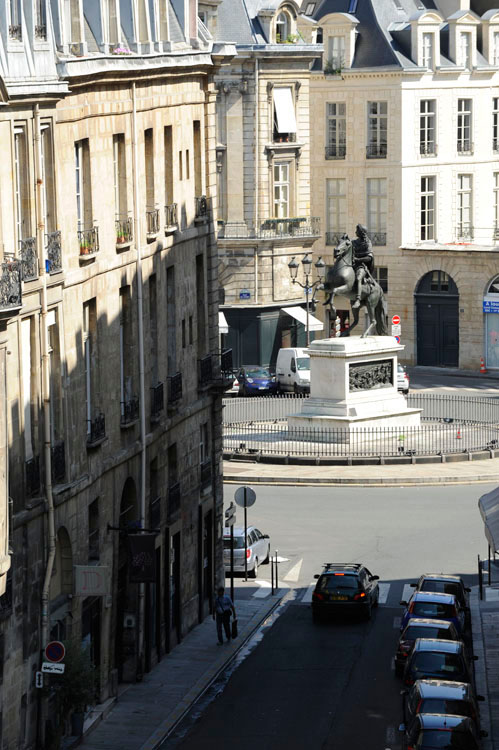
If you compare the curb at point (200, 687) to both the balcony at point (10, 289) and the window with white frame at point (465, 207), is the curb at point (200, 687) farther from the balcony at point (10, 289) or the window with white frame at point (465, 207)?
the window with white frame at point (465, 207)

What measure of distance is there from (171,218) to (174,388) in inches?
144

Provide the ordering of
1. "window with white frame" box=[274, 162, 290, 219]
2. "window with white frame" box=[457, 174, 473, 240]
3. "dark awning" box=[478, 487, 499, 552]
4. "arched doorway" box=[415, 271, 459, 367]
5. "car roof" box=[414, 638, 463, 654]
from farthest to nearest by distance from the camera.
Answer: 1. "window with white frame" box=[457, 174, 473, 240]
2. "arched doorway" box=[415, 271, 459, 367]
3. "window with white frame" box=[274, 162, 290, 219]
4. "dark awning" box=[478, 487, 499, 552]
5. "car roof" box=[414, 638, 463, 654]

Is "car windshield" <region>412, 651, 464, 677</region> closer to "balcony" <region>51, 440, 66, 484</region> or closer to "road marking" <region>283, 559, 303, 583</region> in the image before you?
"balcony" <region>51, 440, 66, 484</region>

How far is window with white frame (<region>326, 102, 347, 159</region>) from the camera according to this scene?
8981 cm

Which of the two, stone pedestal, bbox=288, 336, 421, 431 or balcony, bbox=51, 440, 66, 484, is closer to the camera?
balcony, bbox=51, 440, 66, 484

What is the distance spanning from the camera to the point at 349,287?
2581 inches

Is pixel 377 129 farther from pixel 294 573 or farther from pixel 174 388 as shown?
pixel 174 388

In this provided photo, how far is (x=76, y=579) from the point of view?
32.9 meters

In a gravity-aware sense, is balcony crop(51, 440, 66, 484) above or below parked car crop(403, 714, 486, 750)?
above

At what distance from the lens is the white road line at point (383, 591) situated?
45978mm

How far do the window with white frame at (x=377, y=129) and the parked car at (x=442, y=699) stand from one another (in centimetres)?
5790

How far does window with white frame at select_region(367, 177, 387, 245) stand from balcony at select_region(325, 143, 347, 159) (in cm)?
184

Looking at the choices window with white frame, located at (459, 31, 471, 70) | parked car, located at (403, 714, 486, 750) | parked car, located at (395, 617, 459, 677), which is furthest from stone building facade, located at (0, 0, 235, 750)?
window with white frame, located at (459, 31, 471, 70)

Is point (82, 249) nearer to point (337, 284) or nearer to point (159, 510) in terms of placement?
point (159, 510)
